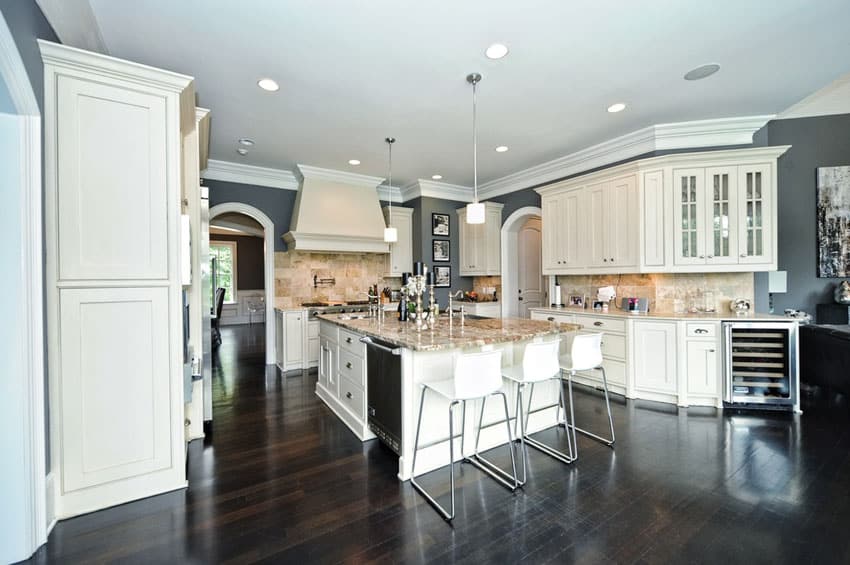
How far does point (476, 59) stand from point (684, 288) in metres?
3.53

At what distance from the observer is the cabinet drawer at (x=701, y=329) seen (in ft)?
11.6

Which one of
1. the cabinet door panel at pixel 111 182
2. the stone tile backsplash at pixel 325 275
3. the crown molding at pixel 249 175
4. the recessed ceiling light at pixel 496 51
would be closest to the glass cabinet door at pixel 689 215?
the recessed ceiling light at pixel 496 51

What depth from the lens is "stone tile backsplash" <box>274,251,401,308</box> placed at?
5.80 metres

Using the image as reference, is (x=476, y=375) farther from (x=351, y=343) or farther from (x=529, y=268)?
(x=529, y=268)

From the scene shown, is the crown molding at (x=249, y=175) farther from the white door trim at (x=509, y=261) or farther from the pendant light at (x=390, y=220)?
the white door trim at (x=509, y=261)

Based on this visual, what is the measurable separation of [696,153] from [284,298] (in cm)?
582

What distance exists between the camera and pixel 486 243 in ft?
20.7

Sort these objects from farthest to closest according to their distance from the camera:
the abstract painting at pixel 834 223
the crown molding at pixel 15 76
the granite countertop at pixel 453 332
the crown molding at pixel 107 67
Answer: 1. the abstract painting at pixel 834 223
2. the granite countertop at pixel 453 332
3. the crown molding at pixel 107 67
4. the crown molding at pixel 15 76

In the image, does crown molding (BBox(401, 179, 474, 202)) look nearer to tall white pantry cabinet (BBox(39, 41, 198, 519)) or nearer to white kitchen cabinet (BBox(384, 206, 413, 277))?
white kitchen cabinet (BBox(384, 206, 413, 277))

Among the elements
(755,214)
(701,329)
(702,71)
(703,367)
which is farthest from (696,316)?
(702,71)

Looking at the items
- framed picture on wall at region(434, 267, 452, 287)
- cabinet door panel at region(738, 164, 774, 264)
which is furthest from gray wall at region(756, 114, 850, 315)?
framed picture on wall at region(434, 267, 452, 287)

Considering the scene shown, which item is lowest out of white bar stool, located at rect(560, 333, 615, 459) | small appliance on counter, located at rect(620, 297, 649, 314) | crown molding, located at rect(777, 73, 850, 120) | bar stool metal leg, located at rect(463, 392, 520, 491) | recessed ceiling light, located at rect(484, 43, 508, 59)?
bar stool metal leg, located at rect(463, 392, 520, 491)

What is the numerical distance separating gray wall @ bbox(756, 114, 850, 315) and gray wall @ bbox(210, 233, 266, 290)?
36.8ft

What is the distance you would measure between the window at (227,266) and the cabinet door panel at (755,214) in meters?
11.4
